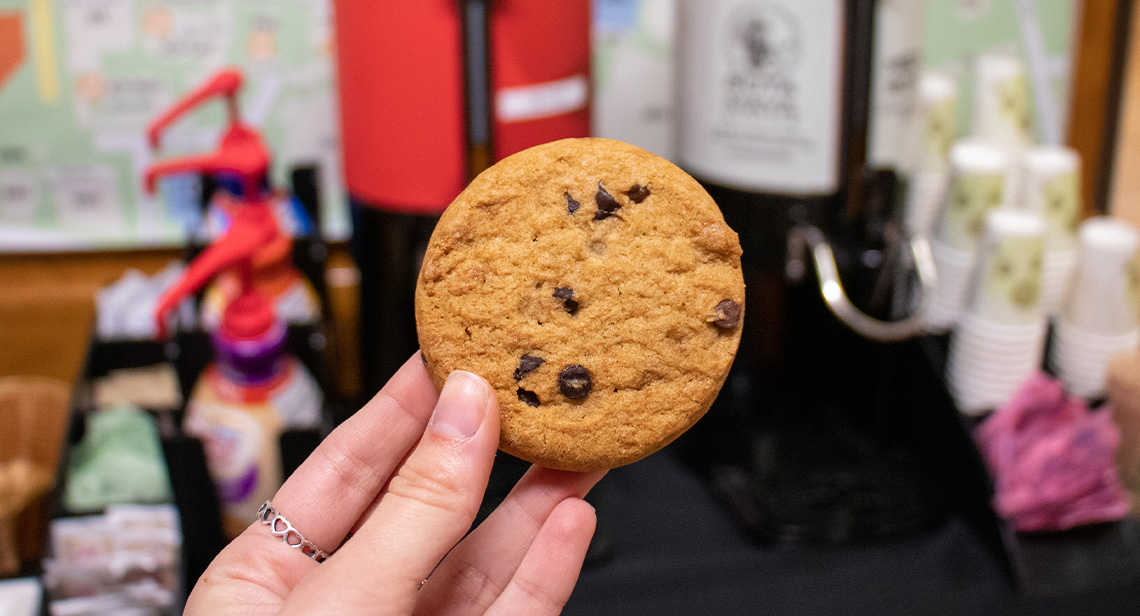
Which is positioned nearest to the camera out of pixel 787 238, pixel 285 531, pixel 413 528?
pixel 413 528

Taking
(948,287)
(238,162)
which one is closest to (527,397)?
(238,162)

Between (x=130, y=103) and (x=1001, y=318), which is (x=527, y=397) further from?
(x=130, y=103)

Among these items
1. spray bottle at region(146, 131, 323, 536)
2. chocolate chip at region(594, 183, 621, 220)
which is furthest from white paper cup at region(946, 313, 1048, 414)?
spray bottle at region(146, 131, 323, 536)

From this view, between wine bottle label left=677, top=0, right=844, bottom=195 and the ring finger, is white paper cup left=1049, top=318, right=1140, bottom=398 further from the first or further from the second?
the ring finger

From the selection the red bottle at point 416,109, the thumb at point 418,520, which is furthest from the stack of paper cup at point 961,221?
the thumb at point 418,520

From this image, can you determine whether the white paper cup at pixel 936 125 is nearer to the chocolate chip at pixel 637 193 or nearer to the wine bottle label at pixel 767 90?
the wine bottle label at pixel 767 90

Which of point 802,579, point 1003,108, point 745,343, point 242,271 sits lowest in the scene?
point 802,579
